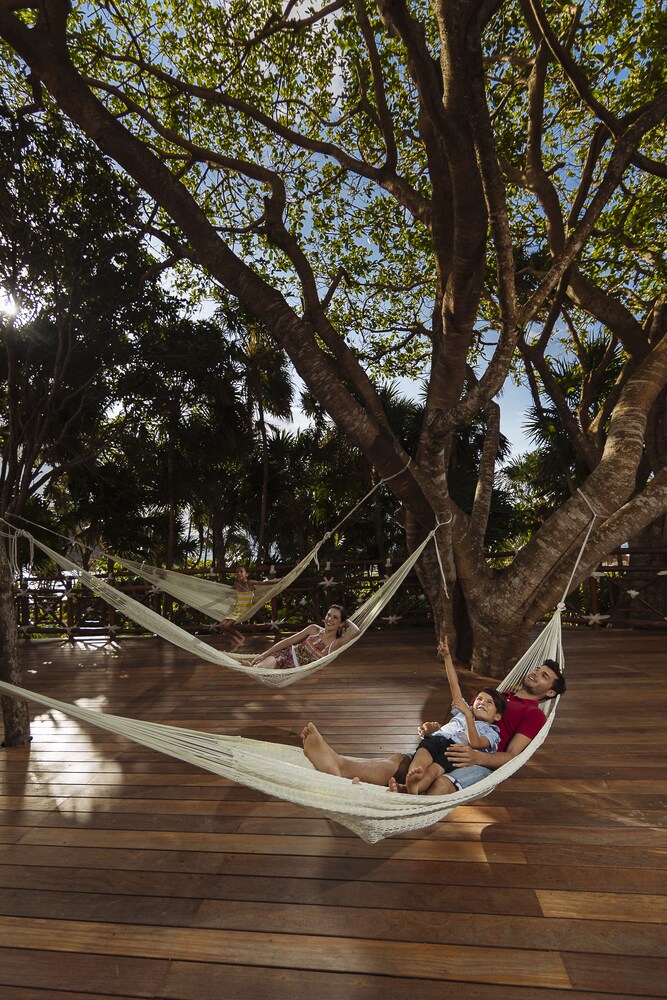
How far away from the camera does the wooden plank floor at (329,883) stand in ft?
4.06

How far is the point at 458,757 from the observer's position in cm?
186

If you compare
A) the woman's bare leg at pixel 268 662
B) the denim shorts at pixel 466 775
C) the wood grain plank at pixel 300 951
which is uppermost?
the woman's bare leg at pixel 268 662

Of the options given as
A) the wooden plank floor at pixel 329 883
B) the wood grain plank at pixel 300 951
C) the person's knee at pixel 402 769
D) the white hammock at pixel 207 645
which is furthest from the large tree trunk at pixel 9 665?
the person's knee at pixel 402 769

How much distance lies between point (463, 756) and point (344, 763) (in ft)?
1.31

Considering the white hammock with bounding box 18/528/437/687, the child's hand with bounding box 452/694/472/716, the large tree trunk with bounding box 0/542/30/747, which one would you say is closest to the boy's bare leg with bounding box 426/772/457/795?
the child's hand with bounding box 452/694/472/716

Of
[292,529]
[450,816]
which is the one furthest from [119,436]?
[450,816]

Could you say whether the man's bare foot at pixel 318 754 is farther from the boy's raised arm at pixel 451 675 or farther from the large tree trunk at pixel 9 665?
the large tree trunk at pixel 9 665

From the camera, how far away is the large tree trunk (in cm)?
278

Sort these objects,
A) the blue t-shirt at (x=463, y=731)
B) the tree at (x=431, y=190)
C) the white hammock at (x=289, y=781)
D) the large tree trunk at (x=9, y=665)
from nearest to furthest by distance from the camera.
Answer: the white hammock at (x=289, y=781) → the blue t-shirt at (x=463, y=731) → the large tree trunk at (x=9, y=665) → the tree at (x=431, y=190)

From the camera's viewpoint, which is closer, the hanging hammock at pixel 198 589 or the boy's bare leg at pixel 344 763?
the boy's bare leg at pixel 344 763

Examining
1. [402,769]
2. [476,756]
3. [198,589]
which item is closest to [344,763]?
[402,769]

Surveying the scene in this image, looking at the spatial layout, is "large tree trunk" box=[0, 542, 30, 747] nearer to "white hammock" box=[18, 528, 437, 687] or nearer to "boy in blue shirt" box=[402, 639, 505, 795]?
"white hammock" box=[18, 528, 437, 687]

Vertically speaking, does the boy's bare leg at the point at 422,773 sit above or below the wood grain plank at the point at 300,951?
above

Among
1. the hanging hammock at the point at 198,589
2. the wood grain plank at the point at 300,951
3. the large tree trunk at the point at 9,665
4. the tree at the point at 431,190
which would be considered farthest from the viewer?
the hanging hammock at the point at 198,589
